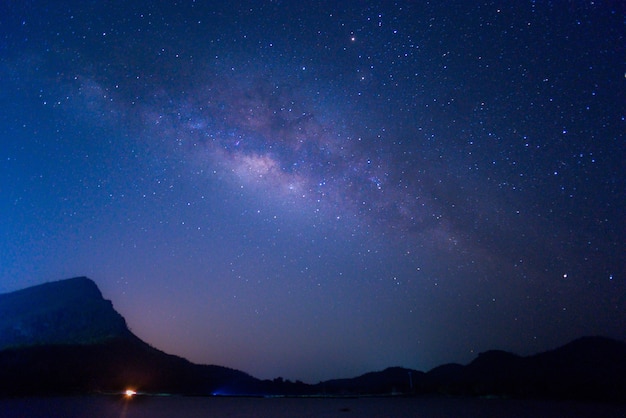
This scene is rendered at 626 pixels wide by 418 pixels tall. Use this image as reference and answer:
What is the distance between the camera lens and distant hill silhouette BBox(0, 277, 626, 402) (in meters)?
34.8

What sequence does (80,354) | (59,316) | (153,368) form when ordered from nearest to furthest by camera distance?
(80,354), (153,368), (59,316)

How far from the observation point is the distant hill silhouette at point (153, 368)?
34.8 metres

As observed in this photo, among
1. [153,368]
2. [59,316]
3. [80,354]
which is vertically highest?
[59,316]

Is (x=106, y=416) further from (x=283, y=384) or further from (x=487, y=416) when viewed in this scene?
(x=283, y=384)

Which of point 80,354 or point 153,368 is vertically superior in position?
point 80,354

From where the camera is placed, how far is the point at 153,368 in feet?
176

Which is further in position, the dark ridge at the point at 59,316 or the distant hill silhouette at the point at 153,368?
the dark ridge at the point at 59,316

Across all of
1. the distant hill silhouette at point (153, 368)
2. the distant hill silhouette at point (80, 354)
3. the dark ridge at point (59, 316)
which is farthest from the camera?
the dark ridge at point (59, 316)

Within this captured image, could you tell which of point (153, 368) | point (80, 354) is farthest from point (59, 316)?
point (80, 354)

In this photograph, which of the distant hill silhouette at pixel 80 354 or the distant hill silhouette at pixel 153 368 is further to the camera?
the distant hill silhouette at pixel 153 368

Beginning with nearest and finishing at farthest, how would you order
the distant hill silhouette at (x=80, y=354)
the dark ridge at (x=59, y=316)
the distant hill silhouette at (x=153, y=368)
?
the distant hill silhouette at (x=80, y=354) → the distant hill silhouette at (x=153, y=368) → the dark ridge at (x=59, y=316)

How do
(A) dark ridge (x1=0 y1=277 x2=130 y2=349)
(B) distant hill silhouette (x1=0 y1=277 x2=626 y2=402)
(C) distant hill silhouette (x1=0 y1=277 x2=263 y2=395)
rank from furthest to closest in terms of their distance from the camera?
1. (A) dark ridge (x1=0 y1=277 x2=130 y2=349)
2. (B) distant hill silhouette (x1=0 y1=277 x2=626 y2=402)
3. (C) distant hill silhouette (x1=0 y1=277 x2=263 y2=395)

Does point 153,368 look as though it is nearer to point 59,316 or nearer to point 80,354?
point 80,354

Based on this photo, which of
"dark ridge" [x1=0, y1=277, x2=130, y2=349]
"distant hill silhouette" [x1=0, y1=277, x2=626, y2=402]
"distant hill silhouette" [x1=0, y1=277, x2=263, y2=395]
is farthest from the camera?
"dark ridge" [x1=0, y1=277, x2=130, y2=349]
